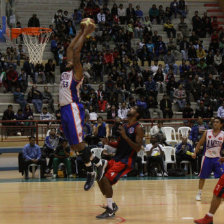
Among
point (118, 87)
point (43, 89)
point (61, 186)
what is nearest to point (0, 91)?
point (43, 89)

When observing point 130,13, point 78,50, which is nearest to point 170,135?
point 130,13

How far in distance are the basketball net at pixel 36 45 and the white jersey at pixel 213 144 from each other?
12815 millimetres

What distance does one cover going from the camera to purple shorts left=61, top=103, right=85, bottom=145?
29.3 feet

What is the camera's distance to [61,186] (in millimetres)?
14414

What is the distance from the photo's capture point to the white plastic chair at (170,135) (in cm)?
2022

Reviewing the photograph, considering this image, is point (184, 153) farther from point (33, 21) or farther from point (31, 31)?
point (33, 21)

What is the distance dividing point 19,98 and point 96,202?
11.4 meters

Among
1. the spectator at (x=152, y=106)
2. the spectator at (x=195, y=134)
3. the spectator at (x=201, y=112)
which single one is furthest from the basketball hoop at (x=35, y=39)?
the spectator at (x=195, y=134)

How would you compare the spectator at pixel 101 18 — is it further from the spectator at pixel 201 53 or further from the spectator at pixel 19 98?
the spectator at pixel 19 98

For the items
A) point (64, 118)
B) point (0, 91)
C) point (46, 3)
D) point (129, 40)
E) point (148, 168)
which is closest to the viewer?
point (64, 118)

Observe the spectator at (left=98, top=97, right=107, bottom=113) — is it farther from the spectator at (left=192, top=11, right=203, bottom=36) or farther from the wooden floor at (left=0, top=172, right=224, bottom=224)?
the spectator at (left=192, top=11, right=203, bottom=36)

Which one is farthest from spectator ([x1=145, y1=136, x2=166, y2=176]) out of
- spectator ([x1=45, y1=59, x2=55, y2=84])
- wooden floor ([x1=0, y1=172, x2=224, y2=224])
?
spectator ([x1=45, y1=59, x2=55, y2=84])

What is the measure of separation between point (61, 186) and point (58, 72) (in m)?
10.8

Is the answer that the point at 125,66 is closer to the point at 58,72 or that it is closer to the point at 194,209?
the point at 58,72
